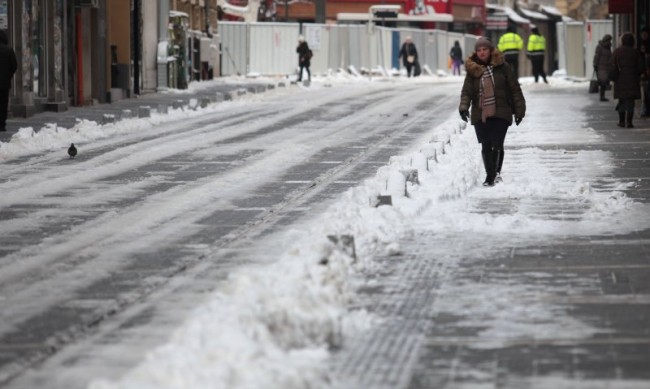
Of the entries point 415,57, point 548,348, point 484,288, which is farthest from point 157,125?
point 415,57

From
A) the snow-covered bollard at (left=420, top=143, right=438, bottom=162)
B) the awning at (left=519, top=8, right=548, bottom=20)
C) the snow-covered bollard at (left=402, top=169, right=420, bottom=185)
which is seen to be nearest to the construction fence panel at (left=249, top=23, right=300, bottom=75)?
the awning at (left=519, top=8, right=548, bottom=20)

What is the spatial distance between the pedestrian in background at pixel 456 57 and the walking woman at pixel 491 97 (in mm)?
51456

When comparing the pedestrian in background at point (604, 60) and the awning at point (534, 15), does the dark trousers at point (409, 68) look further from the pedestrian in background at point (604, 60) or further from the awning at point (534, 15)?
the pedestrian in background at point (604, 60)

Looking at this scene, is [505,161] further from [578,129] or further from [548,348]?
[548,348]

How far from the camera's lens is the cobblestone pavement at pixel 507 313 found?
7504mm

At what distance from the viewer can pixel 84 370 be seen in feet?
25.1

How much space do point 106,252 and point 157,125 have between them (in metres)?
18.9

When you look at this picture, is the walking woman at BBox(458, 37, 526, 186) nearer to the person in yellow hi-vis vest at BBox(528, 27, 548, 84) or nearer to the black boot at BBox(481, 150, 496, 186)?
the black boot at BBox(481, 150, 496, 186)

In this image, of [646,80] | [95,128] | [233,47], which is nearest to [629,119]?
[646,80]

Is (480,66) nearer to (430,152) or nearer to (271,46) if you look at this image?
(430,152)

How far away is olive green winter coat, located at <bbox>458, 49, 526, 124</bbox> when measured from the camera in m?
17.1

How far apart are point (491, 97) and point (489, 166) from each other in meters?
0.76

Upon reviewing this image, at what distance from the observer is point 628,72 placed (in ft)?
87.4

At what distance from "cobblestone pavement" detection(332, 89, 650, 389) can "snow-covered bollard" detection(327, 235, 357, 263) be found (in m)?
0.27
